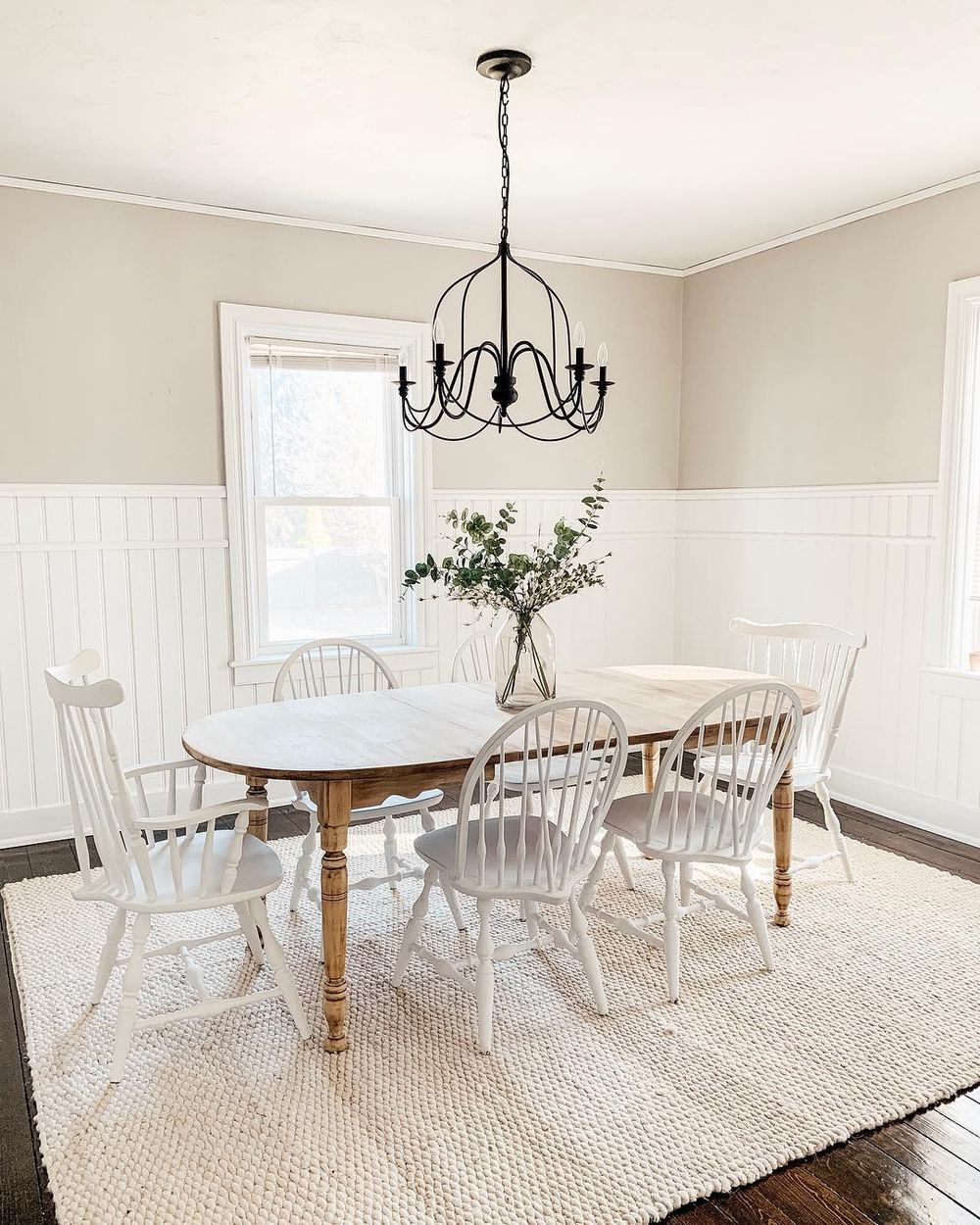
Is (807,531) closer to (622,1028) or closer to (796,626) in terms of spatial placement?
(796,626)

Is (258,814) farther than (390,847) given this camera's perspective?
No

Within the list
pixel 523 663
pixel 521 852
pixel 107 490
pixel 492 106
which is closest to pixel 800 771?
pixel 523 663

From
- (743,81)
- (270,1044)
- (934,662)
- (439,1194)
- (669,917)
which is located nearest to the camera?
(439,1194)

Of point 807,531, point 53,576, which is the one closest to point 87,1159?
point 53,576

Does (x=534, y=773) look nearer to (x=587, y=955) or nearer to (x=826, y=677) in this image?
(x=587, y=955)

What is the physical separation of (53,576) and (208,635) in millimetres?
653

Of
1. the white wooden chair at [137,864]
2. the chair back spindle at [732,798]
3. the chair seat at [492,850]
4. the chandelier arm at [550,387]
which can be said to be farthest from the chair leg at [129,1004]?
the chandelier arm at [550,387]

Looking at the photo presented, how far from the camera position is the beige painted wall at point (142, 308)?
3.71 metres

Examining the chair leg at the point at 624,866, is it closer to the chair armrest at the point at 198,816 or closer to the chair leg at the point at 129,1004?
the chair armrest at the point at 198,816

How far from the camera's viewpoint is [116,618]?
395 cm

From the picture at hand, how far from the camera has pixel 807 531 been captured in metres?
4.52

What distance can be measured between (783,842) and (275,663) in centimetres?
227

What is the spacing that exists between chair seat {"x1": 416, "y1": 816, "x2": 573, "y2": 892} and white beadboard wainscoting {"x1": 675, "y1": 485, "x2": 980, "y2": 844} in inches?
83.0

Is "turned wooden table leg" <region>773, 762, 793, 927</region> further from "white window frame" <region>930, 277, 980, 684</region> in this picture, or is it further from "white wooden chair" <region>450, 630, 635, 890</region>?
"white window frame" <region>930, 277, 980, 684</region>
